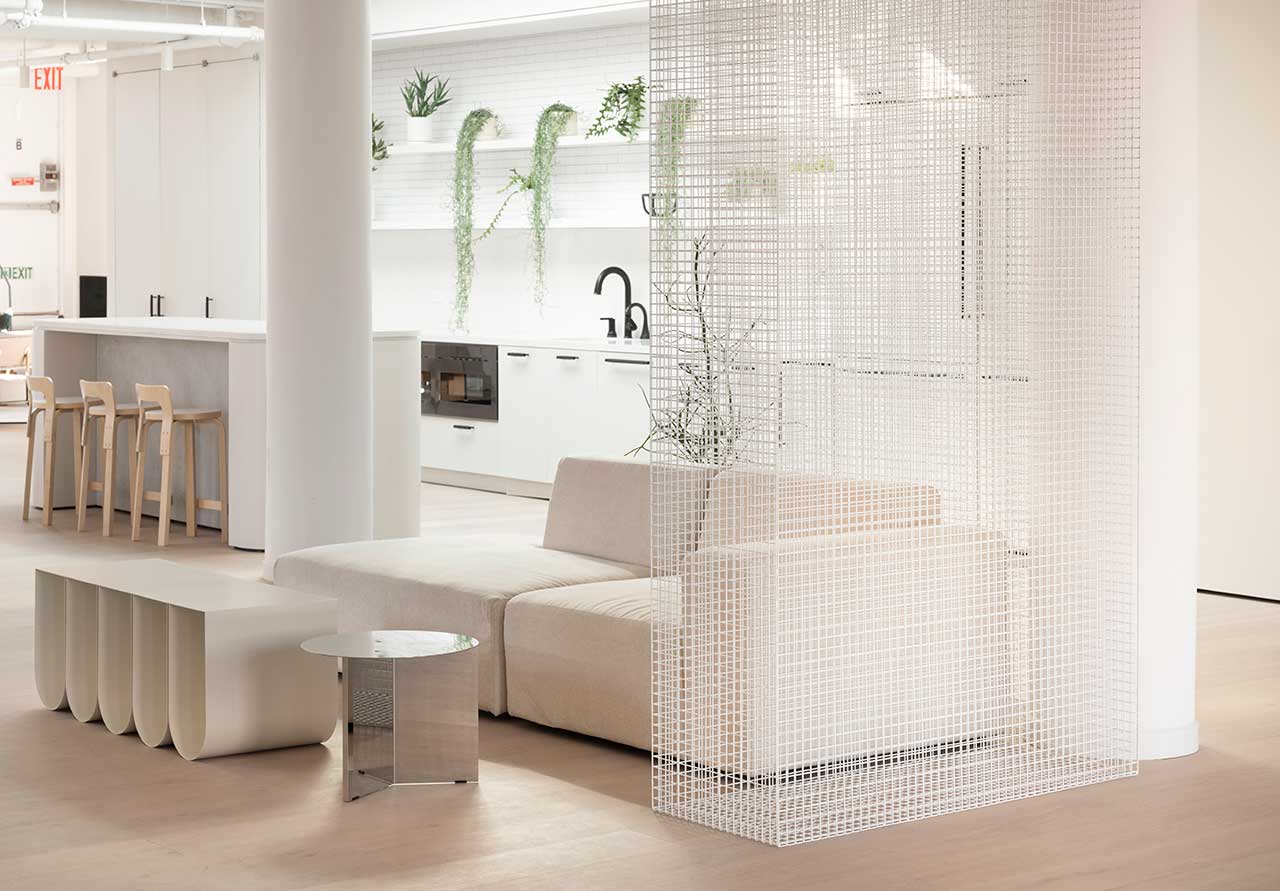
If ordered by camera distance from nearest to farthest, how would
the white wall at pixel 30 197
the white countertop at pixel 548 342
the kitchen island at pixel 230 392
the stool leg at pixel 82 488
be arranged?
the kitchen island at pixel 230 392
the stool leg at pixel 82 488
the white countertop at pixel 548 342
the white wall at pixel 30 197

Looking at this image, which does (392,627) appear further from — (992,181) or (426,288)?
(426,288)

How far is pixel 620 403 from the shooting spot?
1077 centimetres

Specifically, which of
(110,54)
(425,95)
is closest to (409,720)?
(425,95)

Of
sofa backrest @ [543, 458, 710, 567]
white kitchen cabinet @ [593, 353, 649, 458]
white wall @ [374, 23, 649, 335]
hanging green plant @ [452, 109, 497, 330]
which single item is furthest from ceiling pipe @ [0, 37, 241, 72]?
sofa backrest @ [543, 458, 710, 567]

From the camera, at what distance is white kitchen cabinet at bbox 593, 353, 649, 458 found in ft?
34.9

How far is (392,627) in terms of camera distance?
231 inches

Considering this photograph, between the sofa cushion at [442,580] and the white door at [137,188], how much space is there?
9481 millimetres

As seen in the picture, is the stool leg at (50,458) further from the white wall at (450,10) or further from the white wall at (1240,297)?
the white wall at (1240,297)

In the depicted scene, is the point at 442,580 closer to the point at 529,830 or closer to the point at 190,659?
the point at 190,659

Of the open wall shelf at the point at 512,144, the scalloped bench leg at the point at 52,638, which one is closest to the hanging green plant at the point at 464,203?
the open wall shelf at the point at 512,144

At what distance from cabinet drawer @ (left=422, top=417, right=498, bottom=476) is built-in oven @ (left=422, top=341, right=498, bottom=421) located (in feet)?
0.22

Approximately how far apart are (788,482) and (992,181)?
3.72ft

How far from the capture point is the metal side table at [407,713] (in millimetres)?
4789

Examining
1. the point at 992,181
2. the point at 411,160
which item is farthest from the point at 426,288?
the point at 992,181
